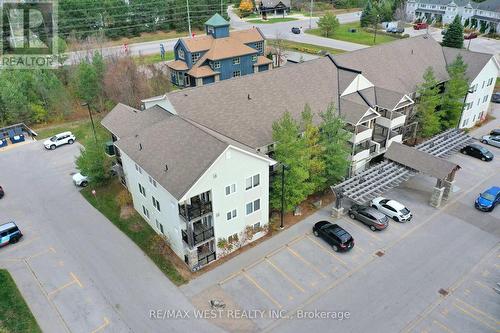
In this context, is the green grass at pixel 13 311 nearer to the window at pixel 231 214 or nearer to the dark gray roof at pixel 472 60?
the window at pixel 231 214

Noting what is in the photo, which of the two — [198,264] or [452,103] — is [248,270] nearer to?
[198,264]

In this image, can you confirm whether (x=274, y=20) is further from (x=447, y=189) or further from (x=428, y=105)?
(x=447, y=189)

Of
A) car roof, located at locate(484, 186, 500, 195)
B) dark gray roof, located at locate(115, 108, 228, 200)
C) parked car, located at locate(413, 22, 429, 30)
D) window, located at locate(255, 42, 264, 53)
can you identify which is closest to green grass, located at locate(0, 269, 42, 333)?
dark gray roof, located at locate(115, 108, 228, 200)

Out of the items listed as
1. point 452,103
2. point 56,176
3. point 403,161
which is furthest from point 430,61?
point 56,176

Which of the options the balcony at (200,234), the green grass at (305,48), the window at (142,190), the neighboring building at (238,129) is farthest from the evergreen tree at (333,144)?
the green grass at (305,48)

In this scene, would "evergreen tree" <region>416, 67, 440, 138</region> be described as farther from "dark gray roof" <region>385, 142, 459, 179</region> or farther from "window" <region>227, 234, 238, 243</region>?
"window" <region>227, 234, 238, 243</region>

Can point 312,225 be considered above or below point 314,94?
below
